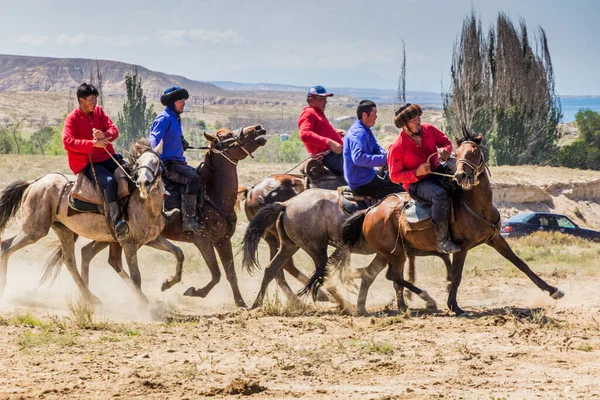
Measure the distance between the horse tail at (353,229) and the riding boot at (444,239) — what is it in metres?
1.07

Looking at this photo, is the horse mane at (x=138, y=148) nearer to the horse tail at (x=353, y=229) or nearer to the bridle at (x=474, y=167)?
the horse tail at (x=353, y=229)

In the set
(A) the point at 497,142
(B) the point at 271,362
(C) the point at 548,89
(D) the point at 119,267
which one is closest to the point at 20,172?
(D) the point at 119,267

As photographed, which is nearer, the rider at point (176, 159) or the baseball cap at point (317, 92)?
the rider at point (176, 159)

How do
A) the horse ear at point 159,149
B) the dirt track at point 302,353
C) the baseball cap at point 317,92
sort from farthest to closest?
the baseball cap at point 317,92, the horse ear at point 159,149, the dirt track at point 302,353

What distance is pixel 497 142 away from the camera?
4684 centimetres

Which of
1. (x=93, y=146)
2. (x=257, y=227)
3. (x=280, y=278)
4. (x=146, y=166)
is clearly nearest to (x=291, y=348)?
(x=146, y=166)

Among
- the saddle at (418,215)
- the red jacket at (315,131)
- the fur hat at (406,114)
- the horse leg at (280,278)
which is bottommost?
the horse leg at (280,278)

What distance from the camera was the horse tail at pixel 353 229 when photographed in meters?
10.6

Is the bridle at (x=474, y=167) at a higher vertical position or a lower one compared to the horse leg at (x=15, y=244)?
higher

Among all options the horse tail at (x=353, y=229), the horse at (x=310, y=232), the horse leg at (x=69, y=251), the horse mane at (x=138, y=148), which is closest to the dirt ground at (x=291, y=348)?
the horse leg at (x=69, y=251)

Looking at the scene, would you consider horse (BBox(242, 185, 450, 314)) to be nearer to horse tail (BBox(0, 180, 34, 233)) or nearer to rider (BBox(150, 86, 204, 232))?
rider (BBox(150, 86, 204, 232))

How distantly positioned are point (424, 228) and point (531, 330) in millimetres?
1975

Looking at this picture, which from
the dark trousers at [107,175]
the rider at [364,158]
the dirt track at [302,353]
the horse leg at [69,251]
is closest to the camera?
the dirt track at [302,353]

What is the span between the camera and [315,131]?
12.4 m
